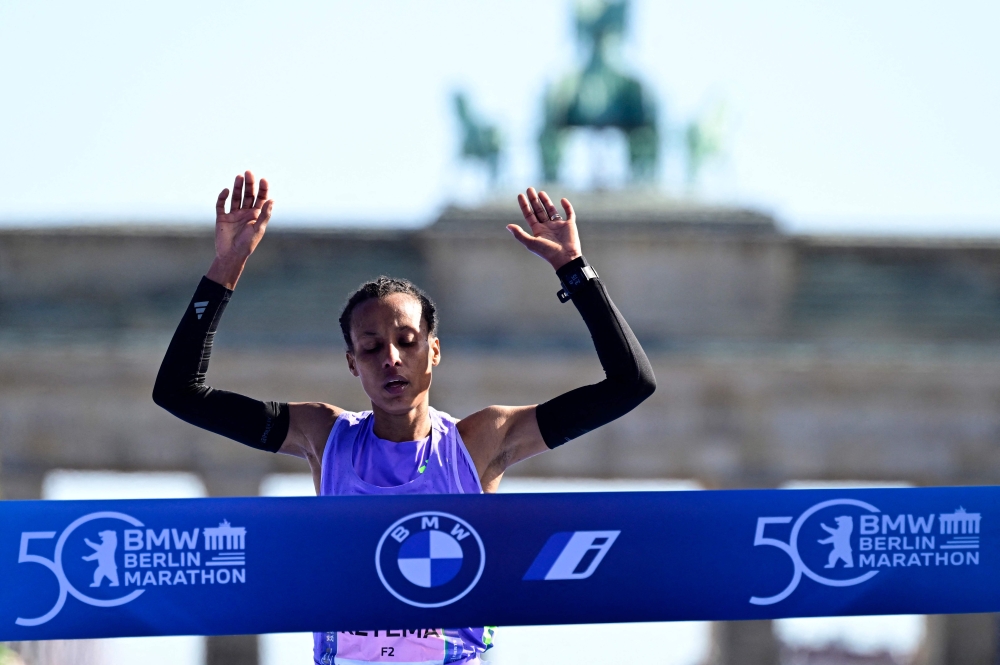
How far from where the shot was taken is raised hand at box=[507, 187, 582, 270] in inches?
194

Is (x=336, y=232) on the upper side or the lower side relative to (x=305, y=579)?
upper

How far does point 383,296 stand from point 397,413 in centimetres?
35

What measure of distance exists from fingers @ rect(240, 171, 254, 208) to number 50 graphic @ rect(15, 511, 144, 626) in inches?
41.8

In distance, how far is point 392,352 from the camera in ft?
15.2

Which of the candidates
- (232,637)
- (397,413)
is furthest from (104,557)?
(232,637)

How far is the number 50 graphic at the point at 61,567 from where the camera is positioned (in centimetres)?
481

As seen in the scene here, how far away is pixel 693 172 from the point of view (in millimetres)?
26547

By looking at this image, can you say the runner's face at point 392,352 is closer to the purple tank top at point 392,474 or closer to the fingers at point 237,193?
the purple tank top at point 392,474

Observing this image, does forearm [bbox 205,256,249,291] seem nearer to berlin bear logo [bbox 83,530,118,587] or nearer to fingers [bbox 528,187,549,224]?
berlin bear logo [bbox 83,530,118,587]

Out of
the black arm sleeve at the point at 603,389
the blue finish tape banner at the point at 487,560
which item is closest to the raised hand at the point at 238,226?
the blue finish tape banner at the point at 487,560

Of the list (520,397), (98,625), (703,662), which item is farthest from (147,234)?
(98,625)

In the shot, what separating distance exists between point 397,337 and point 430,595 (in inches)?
33.3

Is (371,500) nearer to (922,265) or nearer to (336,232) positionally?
(336,232)

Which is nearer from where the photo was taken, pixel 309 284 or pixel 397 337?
pixel 397 337
